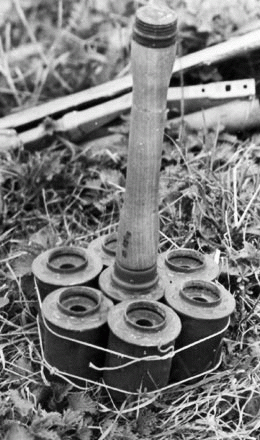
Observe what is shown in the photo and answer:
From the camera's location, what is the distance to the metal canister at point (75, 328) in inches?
80.2

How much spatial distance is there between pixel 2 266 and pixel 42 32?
1.69 metres

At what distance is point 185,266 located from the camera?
7.47ft

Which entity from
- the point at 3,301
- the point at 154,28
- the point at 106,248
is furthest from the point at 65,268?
the point at 154,28

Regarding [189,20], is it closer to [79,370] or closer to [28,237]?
[28,237]

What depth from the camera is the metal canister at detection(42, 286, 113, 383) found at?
204cm

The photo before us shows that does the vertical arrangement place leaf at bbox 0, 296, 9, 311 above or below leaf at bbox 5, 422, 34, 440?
above

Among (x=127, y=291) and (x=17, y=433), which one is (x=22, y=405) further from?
(x=127, y=291)

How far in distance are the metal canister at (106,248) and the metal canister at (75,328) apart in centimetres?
17

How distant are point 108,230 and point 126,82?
2.03 ft

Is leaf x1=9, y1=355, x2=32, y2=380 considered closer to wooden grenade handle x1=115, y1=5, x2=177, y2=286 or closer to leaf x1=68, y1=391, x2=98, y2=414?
leaf x1=68, y1=391, x2=98, y2=414

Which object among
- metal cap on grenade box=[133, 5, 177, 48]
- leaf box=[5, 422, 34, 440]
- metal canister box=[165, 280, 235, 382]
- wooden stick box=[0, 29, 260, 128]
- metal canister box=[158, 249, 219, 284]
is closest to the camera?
metal cap on grenade box=[133, 5, 177, 48]

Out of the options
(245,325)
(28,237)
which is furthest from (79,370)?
(28,237)

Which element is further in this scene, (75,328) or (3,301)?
(3,301)

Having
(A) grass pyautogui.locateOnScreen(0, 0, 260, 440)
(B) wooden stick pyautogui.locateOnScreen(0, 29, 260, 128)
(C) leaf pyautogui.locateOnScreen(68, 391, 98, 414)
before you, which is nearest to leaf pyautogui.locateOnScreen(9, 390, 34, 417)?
(A) grass pyautogui.locateOnScreen(0, 0, 260, 440)
